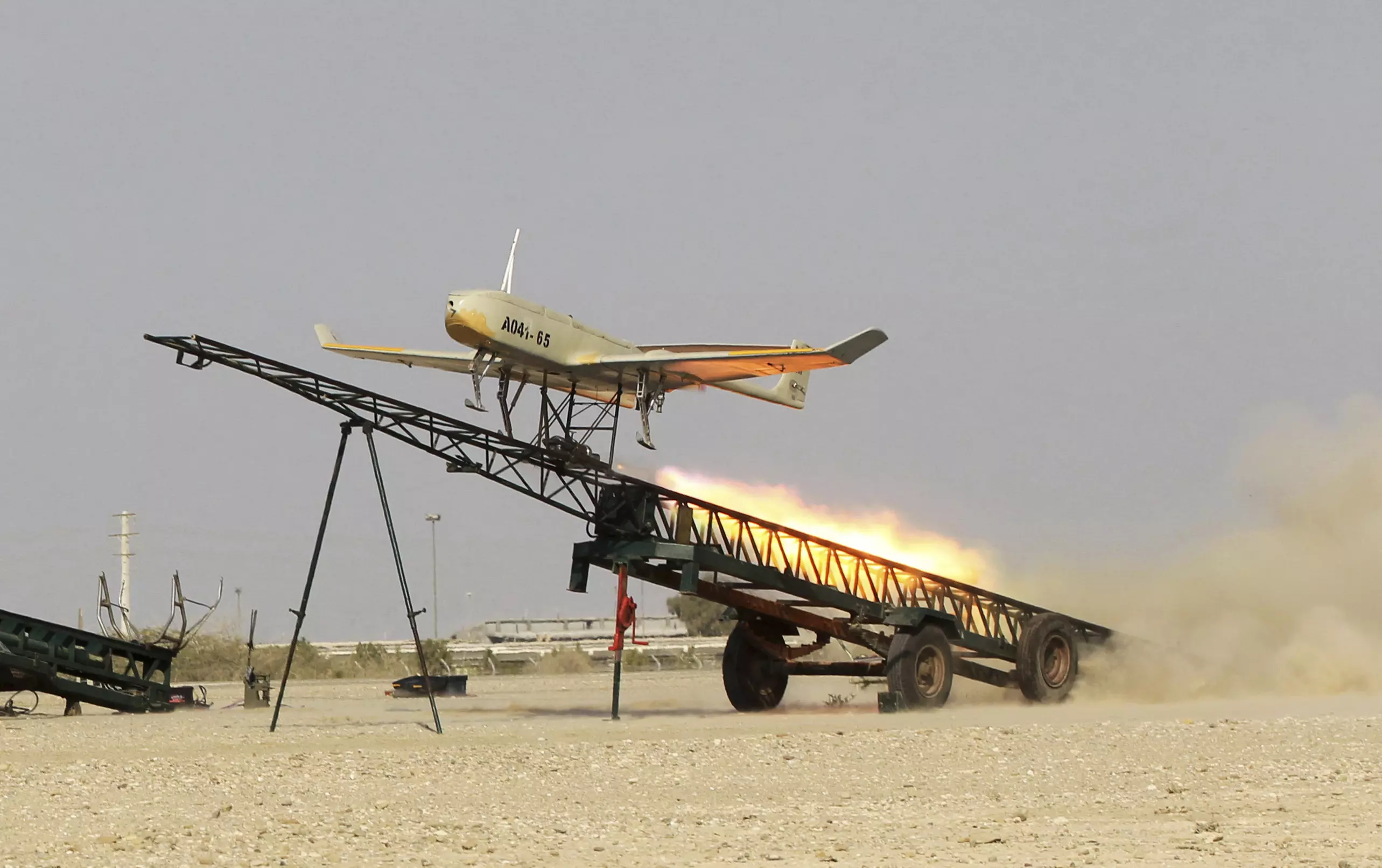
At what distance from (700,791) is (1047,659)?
18197 mm

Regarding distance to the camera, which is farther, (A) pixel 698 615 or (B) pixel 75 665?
(A) pixel 698 615

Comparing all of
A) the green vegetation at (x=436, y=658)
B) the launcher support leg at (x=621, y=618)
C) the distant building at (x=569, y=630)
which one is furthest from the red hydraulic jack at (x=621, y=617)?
the distant building at (x=569, y=630)

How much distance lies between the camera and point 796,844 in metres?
14.3

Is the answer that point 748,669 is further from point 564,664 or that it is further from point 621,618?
point 564,664

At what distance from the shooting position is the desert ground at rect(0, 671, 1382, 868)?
45.7ft

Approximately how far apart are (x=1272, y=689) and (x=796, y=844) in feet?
84.9

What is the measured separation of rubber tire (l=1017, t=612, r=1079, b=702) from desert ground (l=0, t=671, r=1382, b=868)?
401 cm

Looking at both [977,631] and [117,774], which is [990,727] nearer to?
[977,631]

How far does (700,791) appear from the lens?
1842 centimetres

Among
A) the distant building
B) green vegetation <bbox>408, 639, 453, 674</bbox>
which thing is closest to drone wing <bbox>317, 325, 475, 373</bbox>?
green vegetation <bbox>408, 639, 453, 674</bbox>

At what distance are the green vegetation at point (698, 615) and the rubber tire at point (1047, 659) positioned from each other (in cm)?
8208

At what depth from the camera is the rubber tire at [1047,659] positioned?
34062 mm

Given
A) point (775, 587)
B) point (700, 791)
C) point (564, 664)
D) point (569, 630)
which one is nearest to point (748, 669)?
point (775, 587)

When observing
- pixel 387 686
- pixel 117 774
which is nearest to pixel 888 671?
pixel 117 774
